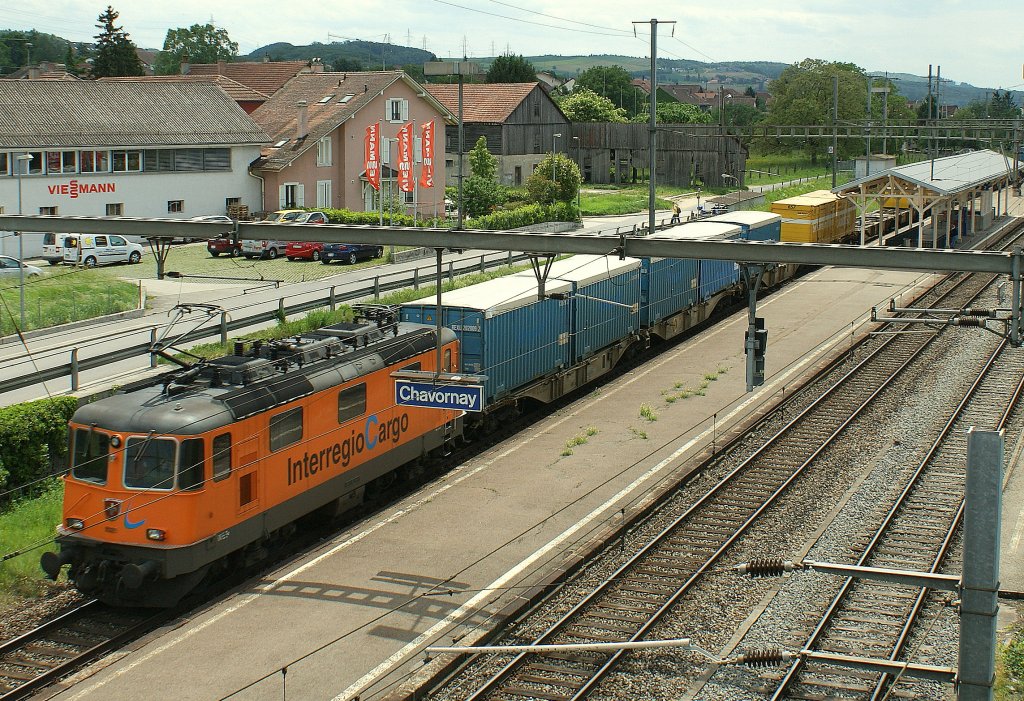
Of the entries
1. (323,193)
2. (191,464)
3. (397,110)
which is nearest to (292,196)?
(323,193)

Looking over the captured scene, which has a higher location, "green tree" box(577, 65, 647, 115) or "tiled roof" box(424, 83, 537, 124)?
"green tree" box(577, 65, 647, 115)

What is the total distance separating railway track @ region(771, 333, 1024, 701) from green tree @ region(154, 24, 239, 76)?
5543 inches

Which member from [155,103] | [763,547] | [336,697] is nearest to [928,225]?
[155,103]

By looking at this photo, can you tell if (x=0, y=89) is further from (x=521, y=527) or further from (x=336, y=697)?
(x=336, y=697)

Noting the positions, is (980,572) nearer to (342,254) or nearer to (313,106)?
(342,254)

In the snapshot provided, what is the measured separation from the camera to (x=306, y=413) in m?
16.9

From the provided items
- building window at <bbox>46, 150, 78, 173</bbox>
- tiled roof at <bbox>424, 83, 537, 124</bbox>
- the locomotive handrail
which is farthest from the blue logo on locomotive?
tiled roof at <bbox>424, 83, 537, 124</bbox>

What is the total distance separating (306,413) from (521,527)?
13.5ft

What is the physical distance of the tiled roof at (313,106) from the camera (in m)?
53.5

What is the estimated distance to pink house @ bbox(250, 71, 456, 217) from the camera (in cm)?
5316

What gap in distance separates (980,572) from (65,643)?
11.1 m

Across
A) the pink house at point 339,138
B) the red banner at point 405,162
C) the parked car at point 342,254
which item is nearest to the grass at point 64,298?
the parked car at point 342,254

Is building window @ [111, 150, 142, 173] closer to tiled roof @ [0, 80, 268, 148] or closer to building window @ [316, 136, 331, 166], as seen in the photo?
tiled roof @ [0, 80, 268, 148]

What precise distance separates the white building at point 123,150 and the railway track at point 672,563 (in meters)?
28.7
